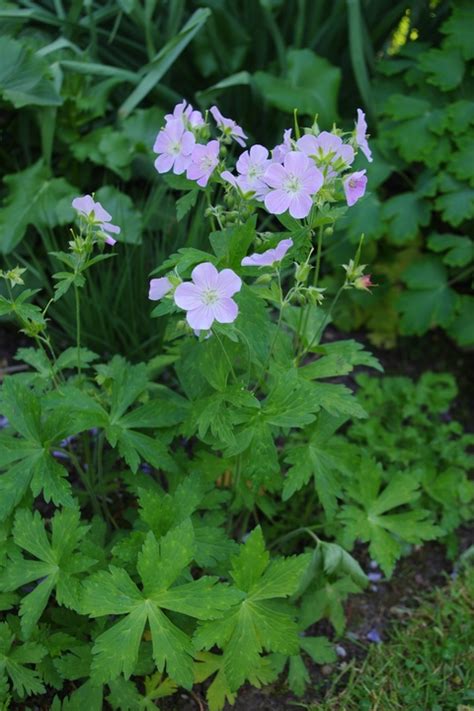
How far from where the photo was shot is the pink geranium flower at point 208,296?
1.31 m

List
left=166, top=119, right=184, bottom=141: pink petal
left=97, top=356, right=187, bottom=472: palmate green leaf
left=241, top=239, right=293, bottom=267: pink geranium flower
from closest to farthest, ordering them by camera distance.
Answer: left=241, top=239, right=293, bottom=267: pink geranium flower, left=166, top=119, right=184, bottom=141: pink petal, left=97, top=356, right=187, bottom=472: palmate green leaf

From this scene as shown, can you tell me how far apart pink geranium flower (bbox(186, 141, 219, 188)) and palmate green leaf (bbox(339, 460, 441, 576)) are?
0.80m

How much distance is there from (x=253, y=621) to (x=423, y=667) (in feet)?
1.81

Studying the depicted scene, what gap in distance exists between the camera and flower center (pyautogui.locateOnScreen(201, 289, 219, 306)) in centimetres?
132

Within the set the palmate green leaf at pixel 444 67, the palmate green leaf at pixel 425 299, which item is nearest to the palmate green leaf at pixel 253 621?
the palmate green leaf at pixel 425 299

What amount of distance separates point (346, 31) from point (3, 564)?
2218 millimetres

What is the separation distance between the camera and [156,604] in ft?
4.75

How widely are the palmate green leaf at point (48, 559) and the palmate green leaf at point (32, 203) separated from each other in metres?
1.10

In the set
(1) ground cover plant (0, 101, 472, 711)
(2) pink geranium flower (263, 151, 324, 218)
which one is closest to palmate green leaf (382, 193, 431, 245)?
(1) ground cover plant (0, 101, 472, 711)

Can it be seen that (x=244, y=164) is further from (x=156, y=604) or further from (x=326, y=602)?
(x=326, y=602)

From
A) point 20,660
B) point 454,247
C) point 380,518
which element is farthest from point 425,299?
point 20,660

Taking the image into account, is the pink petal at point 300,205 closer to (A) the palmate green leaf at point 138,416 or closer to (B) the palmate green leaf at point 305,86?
(A) the palmate green leaf at point 138,416

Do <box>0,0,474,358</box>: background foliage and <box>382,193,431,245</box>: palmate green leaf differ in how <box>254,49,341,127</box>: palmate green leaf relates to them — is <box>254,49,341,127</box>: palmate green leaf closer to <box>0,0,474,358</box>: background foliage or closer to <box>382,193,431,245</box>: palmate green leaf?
<box>0,0,474,358</box>: background foliage

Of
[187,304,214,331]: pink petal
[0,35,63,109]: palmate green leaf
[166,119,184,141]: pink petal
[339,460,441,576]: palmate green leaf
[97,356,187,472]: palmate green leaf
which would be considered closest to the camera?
[187,304,214,331]: pink petal
